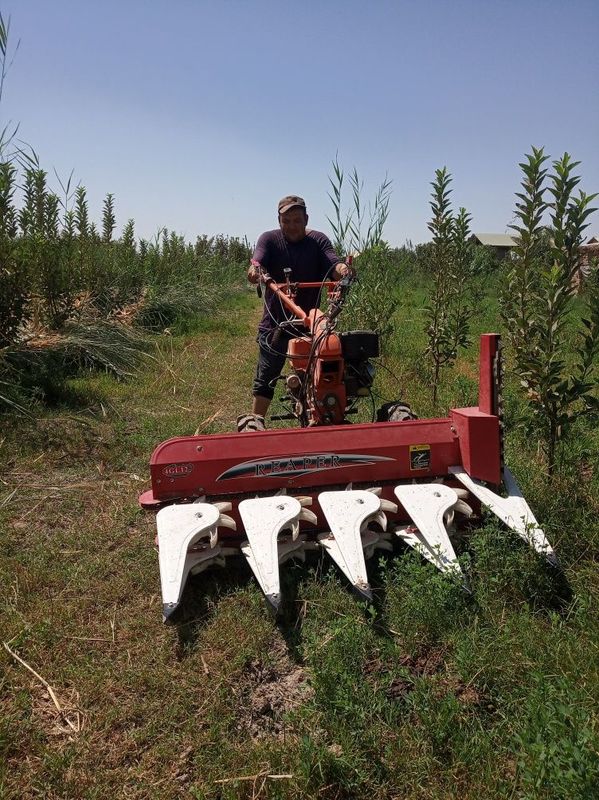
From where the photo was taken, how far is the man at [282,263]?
453 centimetres

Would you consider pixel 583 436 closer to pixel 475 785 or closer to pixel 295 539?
pixel 295 539

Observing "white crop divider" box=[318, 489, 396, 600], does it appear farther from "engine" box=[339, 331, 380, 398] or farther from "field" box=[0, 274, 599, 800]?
"engine" box=[339, 331, 380, 398]

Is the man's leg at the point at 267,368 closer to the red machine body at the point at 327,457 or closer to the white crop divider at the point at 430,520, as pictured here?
the red machine body at the point at 327,457

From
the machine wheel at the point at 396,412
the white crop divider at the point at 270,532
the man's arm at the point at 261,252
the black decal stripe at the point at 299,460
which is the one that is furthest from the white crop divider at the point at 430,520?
the man's arm at the point at 261,252

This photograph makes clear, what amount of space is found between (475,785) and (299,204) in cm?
384

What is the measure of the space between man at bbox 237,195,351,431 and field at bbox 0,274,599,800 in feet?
4.97

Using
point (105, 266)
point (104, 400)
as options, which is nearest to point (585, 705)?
point (104, 400)

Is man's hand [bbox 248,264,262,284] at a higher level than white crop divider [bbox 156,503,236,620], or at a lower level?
higher

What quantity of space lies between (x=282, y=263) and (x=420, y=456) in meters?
2.22

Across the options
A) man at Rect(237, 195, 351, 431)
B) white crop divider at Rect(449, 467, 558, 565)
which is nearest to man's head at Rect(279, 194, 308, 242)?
man at Rect(237, 195, 351, 431)

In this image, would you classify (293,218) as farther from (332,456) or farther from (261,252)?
(332,456)

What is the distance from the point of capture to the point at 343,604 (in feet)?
8.80

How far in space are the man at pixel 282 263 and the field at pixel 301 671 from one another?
1.51 meters

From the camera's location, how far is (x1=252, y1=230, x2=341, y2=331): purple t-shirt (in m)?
4.62
